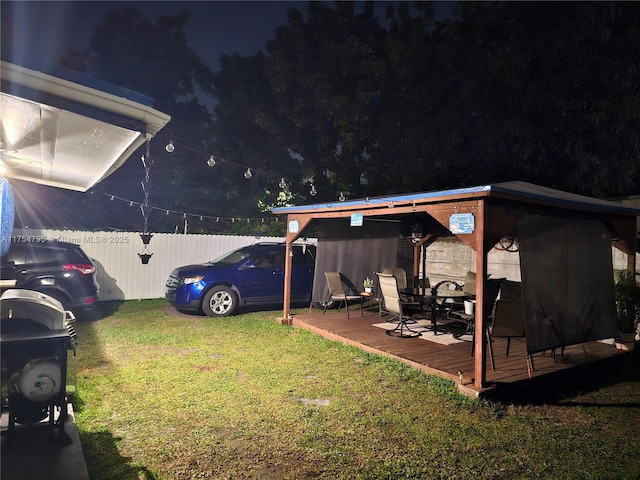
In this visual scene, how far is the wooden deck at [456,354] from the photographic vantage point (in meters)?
5.01

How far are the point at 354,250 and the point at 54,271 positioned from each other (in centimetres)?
617

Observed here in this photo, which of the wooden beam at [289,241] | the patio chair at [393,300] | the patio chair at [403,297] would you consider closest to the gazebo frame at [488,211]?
the patio chair at [393,300]

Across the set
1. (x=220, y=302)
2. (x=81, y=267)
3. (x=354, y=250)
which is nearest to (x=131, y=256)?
(x=81, y=267)

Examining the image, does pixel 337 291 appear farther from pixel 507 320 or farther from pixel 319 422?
pixel 319 422

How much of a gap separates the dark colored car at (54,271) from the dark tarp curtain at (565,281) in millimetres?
7571

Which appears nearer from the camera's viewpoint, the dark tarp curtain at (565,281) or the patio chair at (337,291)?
the dark tarp curtain at (565,281)

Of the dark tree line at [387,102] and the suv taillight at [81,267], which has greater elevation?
the dark tree line at [387,102]

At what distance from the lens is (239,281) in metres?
9.14

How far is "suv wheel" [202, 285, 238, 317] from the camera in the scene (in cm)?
876

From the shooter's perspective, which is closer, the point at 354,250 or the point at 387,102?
the point at 354,250

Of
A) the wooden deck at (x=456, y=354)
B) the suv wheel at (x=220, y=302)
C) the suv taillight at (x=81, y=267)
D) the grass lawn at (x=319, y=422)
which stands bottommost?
the grass lawn at (x=319, y=422)

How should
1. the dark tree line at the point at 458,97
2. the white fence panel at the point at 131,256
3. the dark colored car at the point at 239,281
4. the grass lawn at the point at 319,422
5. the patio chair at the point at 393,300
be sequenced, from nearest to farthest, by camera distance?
the grass lawn at the point at 319,422
the patio chair at the point at 393,300
the dark colored car at the point at 239,281
the dark tree line at the point at 458,97
the white fence panel at the point at 131,256

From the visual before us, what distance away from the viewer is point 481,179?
1162 cm

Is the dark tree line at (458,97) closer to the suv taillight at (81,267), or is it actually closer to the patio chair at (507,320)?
the patio chair at (507,320)
